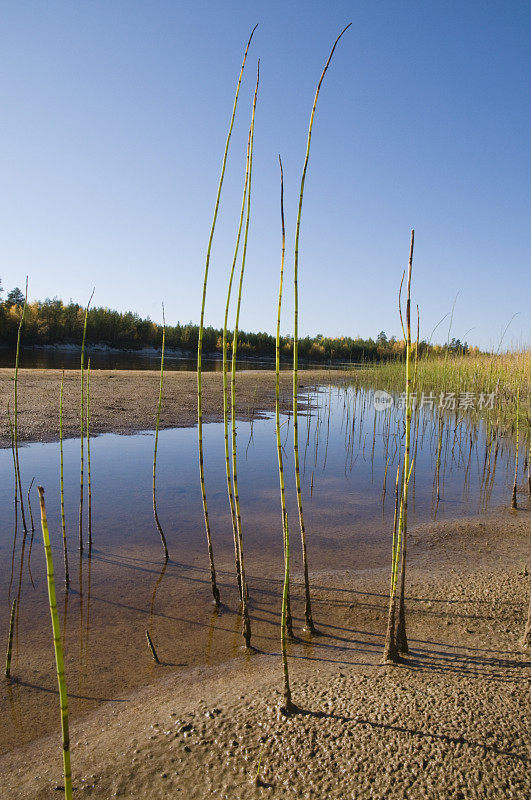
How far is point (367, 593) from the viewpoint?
1.90 m

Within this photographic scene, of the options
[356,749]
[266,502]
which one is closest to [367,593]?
[356,749]

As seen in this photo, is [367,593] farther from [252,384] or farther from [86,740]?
[252,384]

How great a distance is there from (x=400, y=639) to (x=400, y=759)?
17.8 inches

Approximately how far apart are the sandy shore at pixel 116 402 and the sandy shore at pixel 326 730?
3567 mm

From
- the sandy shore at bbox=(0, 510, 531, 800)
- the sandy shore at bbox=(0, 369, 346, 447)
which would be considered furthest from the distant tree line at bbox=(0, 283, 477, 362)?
the sandy shore at bbox=(0, 510, 531, 800)

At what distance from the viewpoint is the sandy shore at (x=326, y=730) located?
2.95ft

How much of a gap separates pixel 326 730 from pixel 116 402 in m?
6.13
